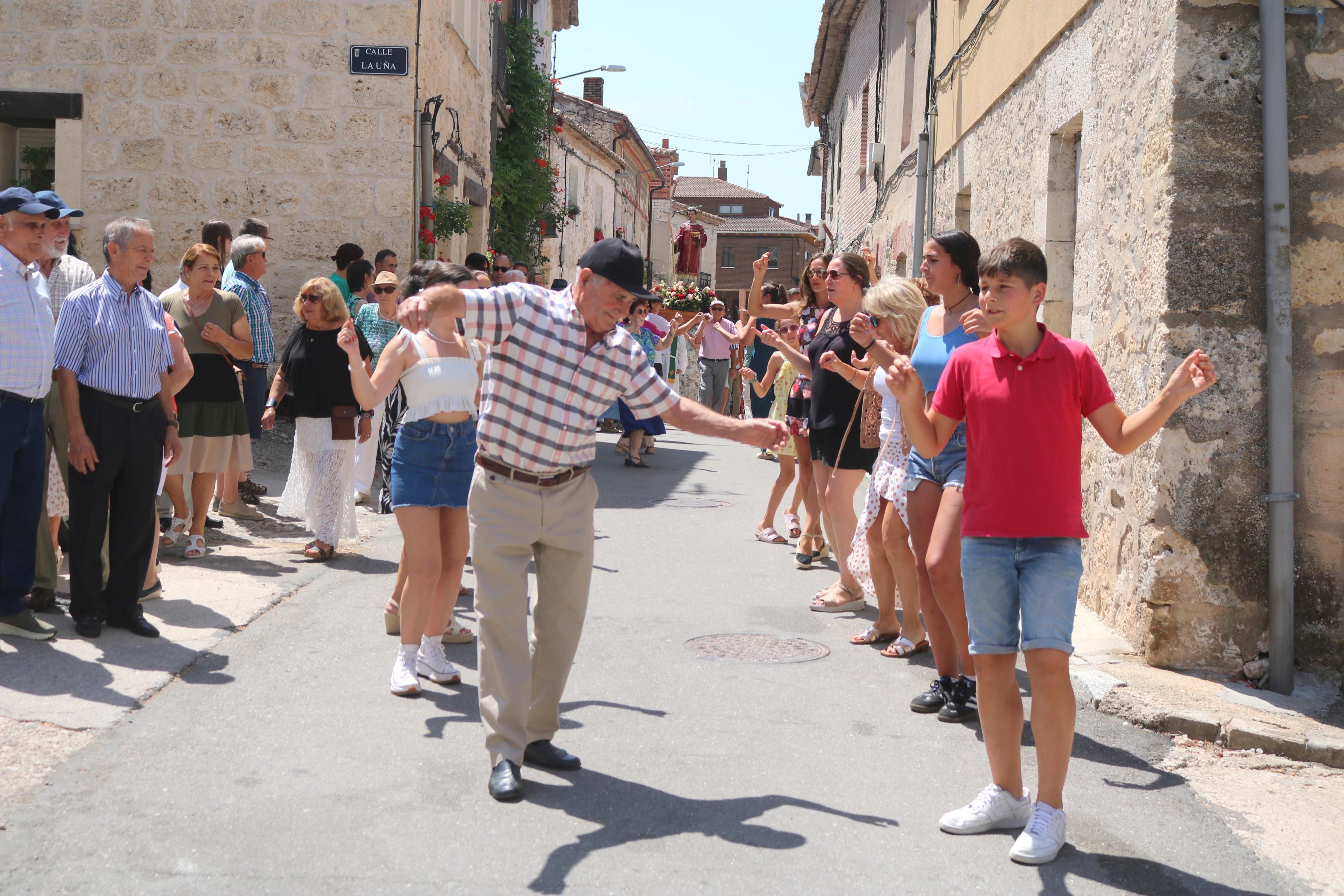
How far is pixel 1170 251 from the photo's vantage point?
Answer: 18.6ft

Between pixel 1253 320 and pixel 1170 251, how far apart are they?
48cm

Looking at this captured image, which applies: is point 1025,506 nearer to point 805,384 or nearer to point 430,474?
point 430,474

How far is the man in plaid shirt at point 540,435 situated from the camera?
13.2 ft

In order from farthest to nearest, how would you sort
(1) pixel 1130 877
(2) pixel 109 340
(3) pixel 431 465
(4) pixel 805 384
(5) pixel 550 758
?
(4) pixel 805 384 → (2) pixel 109 340 → (3) pixel 431 465 → (5) pixel 550 758 → (1) pixel 1130 877

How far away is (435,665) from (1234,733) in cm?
327

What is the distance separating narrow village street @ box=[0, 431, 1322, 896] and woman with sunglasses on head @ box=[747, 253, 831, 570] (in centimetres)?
229

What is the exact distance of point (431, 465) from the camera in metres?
5.26

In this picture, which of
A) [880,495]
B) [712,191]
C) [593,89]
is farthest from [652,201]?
[880,495]

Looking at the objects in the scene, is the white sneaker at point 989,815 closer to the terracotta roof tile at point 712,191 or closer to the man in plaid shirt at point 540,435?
the man in plaid shirt at point 540,435

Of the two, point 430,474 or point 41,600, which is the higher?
point 430,474

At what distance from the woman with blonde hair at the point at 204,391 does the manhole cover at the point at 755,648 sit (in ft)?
11.8

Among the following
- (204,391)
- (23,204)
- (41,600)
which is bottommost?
(41,600)

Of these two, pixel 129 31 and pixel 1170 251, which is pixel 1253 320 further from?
pixel 129 31

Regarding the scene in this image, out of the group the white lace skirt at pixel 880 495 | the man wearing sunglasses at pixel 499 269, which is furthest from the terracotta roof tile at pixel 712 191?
the white lace skirt at pixel 880 495
